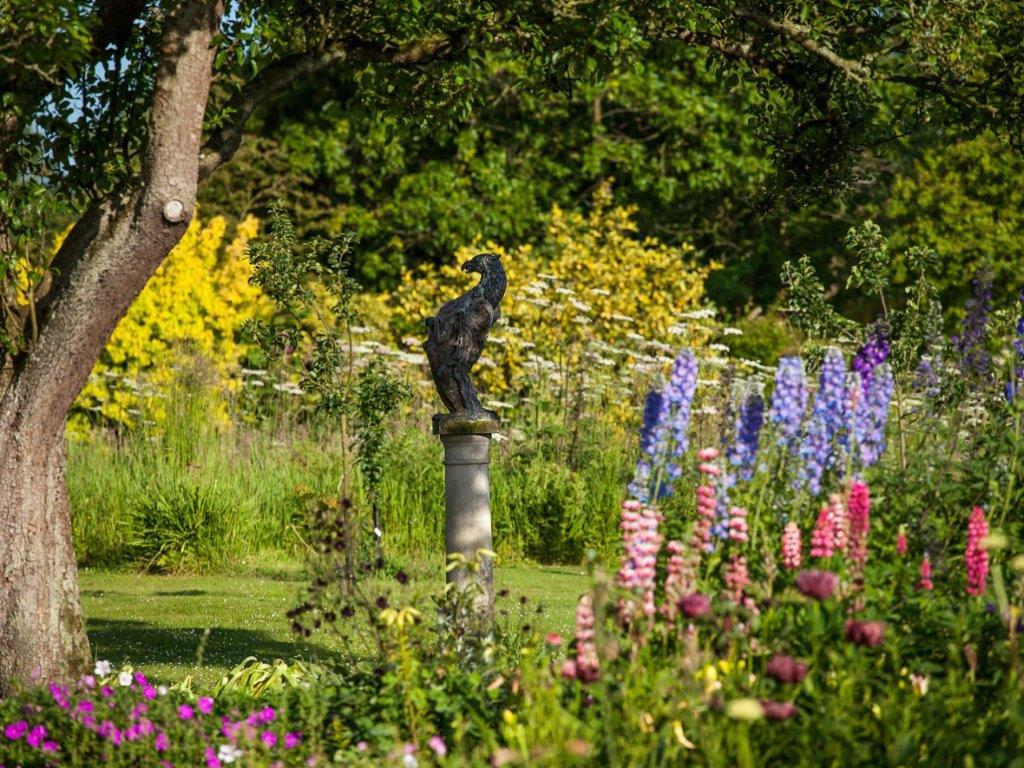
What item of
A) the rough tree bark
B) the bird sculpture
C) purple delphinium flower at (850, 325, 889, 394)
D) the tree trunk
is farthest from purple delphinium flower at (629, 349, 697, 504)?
the tree trunk

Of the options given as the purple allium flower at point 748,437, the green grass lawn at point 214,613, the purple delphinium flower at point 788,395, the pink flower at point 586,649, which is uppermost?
the purple delphinium flower at point 788,395

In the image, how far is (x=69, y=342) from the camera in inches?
229

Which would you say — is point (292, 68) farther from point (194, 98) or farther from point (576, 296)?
point (576, 296)

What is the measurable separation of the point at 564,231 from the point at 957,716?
15.3 metres

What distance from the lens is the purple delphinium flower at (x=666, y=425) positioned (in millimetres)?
4430

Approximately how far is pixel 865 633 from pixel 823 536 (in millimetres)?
650

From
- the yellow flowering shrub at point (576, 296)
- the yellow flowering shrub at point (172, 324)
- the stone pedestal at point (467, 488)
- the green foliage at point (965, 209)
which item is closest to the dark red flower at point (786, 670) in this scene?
the stone pedestal at point (467, 488)

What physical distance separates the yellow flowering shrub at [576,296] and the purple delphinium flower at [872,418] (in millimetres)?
10350

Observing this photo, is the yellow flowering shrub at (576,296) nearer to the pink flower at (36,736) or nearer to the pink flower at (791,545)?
the pink flower at (36,736)

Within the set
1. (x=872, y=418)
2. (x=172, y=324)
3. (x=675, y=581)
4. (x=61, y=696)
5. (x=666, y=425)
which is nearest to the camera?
(x=675, y=581)

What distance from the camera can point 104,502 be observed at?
1220 centimetres

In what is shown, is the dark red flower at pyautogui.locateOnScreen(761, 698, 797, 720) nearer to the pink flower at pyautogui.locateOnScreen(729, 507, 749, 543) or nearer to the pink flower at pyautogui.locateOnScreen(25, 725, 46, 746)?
the pink flower at pyautogui.locateOnScreen(729, 507, 749, 543)

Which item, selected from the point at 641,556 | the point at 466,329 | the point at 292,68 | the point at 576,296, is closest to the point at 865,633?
the point at 641,556

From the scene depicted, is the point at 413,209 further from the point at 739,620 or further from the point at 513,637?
the point at 739,620
